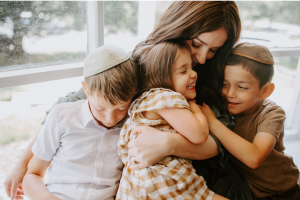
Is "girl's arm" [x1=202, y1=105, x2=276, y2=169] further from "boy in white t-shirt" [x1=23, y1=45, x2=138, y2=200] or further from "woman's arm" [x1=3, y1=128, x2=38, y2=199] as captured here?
"woman's arm" [x1=3, y1=128, x2=38, y2=199]

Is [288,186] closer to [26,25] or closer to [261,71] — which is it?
[261,71]

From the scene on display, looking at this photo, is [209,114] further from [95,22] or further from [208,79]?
[95,22]

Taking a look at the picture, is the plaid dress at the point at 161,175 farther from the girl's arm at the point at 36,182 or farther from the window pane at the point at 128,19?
the window pane at the point at 128,19

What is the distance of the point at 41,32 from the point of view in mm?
1282

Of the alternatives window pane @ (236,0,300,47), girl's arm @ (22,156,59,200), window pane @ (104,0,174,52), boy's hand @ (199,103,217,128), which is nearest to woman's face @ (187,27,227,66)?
boy's hand @ (199,103,217,128)

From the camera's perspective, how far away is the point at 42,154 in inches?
40.8

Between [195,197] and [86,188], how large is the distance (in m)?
0.48

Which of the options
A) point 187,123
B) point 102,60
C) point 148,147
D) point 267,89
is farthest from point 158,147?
point 267,89

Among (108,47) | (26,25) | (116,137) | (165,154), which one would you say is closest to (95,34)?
(26,25)

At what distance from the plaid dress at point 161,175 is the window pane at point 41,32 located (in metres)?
0.67

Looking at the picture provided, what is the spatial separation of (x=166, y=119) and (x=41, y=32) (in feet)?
2.88

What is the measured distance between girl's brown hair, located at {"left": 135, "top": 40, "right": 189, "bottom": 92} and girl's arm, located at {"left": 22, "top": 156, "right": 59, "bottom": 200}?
59cm

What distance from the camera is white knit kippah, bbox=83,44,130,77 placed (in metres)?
0.91

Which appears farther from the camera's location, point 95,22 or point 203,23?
point 95,22
